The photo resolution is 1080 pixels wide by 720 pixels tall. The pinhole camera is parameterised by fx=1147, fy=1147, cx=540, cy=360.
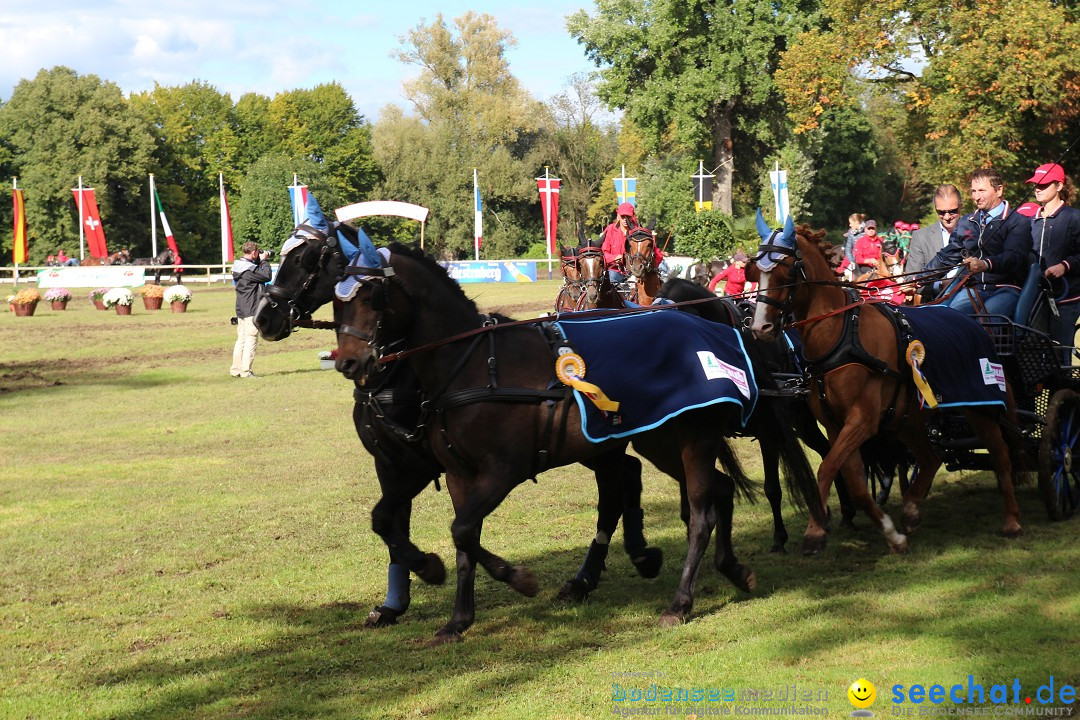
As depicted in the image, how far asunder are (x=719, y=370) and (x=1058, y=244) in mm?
4177

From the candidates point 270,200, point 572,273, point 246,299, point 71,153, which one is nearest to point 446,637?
point 572,273

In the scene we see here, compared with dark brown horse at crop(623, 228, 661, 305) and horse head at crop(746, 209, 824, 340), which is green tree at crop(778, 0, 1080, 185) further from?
horse head at crop(746, 209, 824, 340)

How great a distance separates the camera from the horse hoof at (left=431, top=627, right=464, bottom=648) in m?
6.88

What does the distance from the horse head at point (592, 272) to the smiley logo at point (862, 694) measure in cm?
923

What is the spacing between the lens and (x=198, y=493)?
12.0 meters

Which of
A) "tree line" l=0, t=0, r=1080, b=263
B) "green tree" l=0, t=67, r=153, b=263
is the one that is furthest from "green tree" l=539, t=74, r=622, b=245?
"green tree" l=0, t=67, r=153, b=263

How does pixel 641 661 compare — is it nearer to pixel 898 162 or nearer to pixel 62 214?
pixel 62 214

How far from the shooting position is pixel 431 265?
286 inches

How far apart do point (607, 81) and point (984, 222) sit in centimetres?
4667

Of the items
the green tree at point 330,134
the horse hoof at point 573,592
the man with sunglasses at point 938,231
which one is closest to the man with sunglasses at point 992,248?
the man with sunglasses at point 938,231

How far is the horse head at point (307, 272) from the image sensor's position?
6984mm

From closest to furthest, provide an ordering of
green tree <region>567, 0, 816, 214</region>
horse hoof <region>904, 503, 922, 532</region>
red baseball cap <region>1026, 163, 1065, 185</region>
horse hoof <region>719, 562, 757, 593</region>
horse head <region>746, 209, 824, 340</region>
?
horse hoof <region>719, 562, 757, 593</region>, horse head <region>746, 209, 824, 340</region>, horse hoof <region>904, 503, 922, 532</region>, red baseball cap <region>1026, 163, 1065, 185</region>, green tree <region>567, 0, 816, 214</region>

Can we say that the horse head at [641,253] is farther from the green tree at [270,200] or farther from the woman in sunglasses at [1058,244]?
the green tree at [270,200]

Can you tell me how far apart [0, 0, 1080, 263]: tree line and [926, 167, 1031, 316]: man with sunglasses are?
20.9 m
